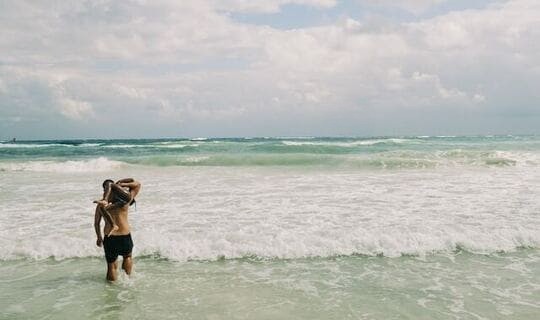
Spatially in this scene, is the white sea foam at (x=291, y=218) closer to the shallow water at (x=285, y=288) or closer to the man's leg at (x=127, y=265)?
the shallow water at (x=285, y=288)

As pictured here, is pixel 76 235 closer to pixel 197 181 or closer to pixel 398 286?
pixel 398 286

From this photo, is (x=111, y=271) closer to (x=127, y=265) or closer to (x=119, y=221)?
(x=127, y=265)

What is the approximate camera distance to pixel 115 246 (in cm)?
677

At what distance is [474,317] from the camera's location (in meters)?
5.36

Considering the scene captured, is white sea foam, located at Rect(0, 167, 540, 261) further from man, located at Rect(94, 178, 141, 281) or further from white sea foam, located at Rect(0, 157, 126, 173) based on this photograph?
white sea foam, located at Rect(0, 157, 126, 173)

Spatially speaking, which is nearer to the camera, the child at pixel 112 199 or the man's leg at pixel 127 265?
the child at pixel 112 199

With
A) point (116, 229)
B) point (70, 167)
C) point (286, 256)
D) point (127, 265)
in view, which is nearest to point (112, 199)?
point (116, 229)

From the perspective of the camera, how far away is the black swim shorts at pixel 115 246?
6758 millimetres

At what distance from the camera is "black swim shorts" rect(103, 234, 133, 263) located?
22.2 feet

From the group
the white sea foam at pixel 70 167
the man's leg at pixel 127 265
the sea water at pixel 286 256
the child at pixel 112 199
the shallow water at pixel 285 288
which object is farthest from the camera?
the white sea foam at pixel 70 167

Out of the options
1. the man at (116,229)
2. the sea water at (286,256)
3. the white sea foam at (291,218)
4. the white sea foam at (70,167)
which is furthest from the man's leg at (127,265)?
the white sea foam at (70,167)

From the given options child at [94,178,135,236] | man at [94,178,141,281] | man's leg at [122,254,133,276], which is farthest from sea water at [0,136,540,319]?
child at [94,178,135,236]

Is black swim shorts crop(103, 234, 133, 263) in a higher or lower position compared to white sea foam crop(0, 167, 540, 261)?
higher

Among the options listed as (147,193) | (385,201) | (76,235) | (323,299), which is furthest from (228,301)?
(147,193)
